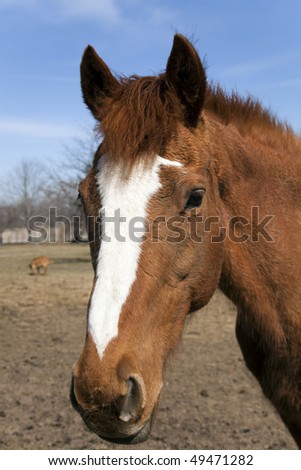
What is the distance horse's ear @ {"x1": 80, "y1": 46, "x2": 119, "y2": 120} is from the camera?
297 cm

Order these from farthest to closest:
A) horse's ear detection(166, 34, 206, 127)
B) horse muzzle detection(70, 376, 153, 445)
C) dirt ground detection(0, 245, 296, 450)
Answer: dirt ground detection(0, 245, 296, 450) → horse's ear detection(166, 34, 206, 127) → horse muzzle detection(70, 376, 153, 445)

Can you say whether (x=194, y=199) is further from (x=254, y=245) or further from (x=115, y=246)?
(x=254, y=245)

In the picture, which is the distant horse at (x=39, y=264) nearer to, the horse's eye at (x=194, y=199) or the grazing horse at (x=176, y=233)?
the grazing horse at (x=176, y=233)

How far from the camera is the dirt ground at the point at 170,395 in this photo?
5437mm

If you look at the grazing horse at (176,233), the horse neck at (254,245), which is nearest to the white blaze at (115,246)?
the grazing horse at (176,233)

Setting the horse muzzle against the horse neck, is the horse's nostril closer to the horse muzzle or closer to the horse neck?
the horse muzzle

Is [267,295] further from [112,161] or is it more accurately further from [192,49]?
[192,49]

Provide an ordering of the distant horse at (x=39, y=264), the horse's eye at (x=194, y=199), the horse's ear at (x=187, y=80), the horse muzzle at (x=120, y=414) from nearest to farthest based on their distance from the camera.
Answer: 1. the horse muzzle at (x=120, y=414)
2. the horse's eye at (x=194, y=199)
3. the horse's ear at (x=187, y=80)
4. the distant horse at (x=39, y=264)

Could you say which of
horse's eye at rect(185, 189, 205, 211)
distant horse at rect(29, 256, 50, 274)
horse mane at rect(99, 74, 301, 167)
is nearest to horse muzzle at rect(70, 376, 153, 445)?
horse's eye at rect(185, 189, 205, 211)

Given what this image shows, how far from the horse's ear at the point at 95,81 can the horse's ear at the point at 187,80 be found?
1.42 feet

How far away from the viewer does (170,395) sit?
267 inches

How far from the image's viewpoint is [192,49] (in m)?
2.59

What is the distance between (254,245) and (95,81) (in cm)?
149

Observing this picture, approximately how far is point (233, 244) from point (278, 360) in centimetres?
85
